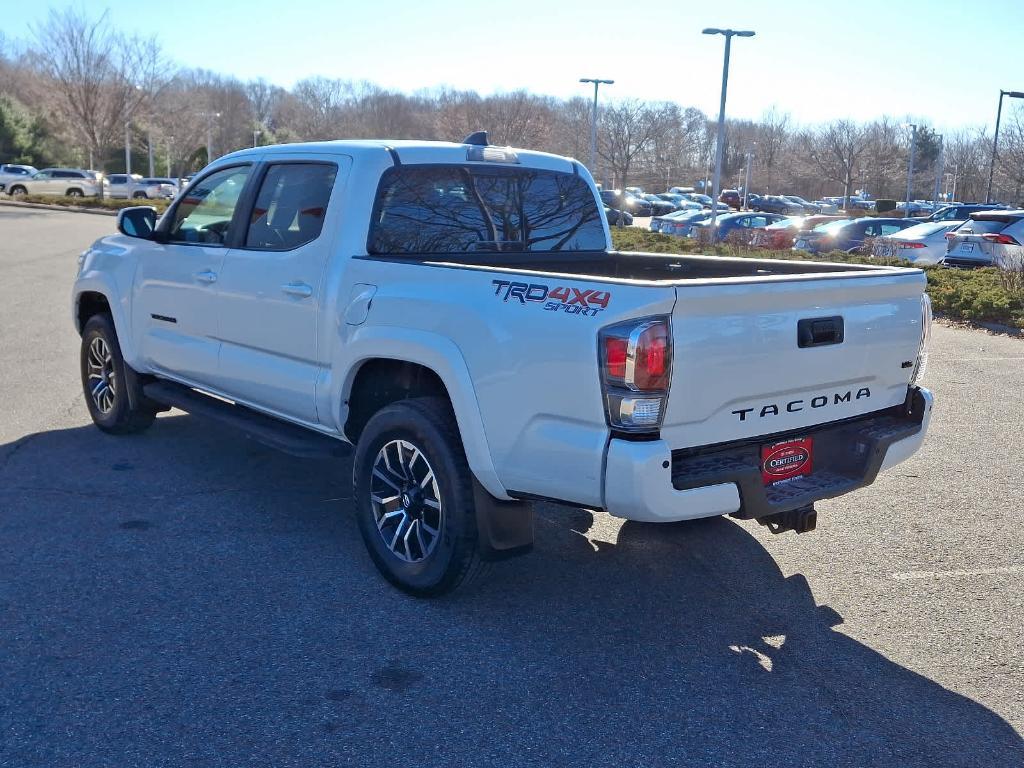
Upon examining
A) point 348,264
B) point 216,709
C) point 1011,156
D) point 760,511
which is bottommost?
point 216,709

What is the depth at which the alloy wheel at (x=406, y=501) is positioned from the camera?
4.40m

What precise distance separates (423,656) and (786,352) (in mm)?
1842

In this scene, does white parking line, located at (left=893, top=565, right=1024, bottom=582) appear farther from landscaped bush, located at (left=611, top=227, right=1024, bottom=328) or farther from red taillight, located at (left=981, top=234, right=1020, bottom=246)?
red taillight, located at (left=981, top=234, right=1020, bottom=246)

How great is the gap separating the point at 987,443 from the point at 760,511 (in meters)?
4.30

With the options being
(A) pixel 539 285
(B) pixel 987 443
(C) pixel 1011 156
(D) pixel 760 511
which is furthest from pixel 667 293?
(C) pixel 1011 156

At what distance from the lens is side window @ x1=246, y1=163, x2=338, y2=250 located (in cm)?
512

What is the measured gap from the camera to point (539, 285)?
3.79 metres

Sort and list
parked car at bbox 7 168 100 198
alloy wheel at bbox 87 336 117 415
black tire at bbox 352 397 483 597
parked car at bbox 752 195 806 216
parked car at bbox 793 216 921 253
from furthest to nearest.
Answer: parked car at bbox 752 195 806 216 → parked car at bbox 7 168 100 198 → parked car at bbox 793 216 921 253 → alloy wheel at bbox 87 336 117 415 → black tire at bbox 352 397 483 597

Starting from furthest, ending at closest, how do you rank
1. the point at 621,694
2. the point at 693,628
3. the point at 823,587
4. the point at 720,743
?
the point at 823,587 < the point at 693,628 < the point at 621,694 < the point at 720,743

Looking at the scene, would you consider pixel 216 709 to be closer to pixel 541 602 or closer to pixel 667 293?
pixel 541 602

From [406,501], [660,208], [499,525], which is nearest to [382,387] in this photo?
[406,501]

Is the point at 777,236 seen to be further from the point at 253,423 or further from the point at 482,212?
the point at 253,423

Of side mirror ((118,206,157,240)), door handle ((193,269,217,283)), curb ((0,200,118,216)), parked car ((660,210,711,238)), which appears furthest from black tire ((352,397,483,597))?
curb ((0,200,118,216))

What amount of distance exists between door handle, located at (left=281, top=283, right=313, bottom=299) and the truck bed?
0.61 metres
